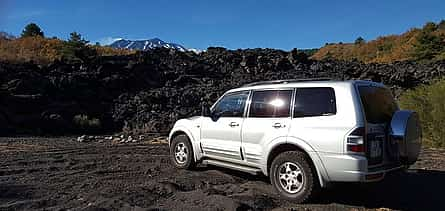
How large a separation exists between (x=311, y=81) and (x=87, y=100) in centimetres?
2204

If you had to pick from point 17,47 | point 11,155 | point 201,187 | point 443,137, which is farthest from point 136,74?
point 201,187

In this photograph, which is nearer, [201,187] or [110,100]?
Answer: [201,187]

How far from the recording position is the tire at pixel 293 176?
262 inches

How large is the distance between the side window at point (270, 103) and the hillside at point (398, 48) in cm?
4586

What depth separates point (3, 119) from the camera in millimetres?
21594

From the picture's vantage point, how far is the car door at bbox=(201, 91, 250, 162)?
803cm

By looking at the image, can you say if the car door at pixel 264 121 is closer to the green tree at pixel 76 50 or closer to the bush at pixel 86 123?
the bush at pixel 86 123

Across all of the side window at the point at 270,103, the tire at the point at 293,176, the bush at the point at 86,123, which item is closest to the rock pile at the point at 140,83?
the bush at the point at 86,123

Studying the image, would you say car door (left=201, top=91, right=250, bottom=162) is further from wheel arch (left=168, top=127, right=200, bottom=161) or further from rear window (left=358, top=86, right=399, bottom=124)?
rear window (left=358, top=86, right=399, bottom=124)

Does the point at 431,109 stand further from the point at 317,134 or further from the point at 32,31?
the point at 32,31

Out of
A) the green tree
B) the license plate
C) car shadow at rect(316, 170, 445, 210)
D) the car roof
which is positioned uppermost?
the green tree

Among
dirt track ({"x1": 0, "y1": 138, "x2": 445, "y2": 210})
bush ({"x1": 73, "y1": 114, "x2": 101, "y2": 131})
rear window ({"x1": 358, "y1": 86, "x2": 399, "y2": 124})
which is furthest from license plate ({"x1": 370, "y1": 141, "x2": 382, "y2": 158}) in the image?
bush ({"x1": 73, "y1": 114, "x2": 101, "y2": 131})

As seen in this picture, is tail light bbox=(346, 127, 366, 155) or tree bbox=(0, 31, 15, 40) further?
tree bbox=(0, 31, 15, 40)

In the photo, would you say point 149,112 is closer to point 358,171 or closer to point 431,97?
point 431,97
